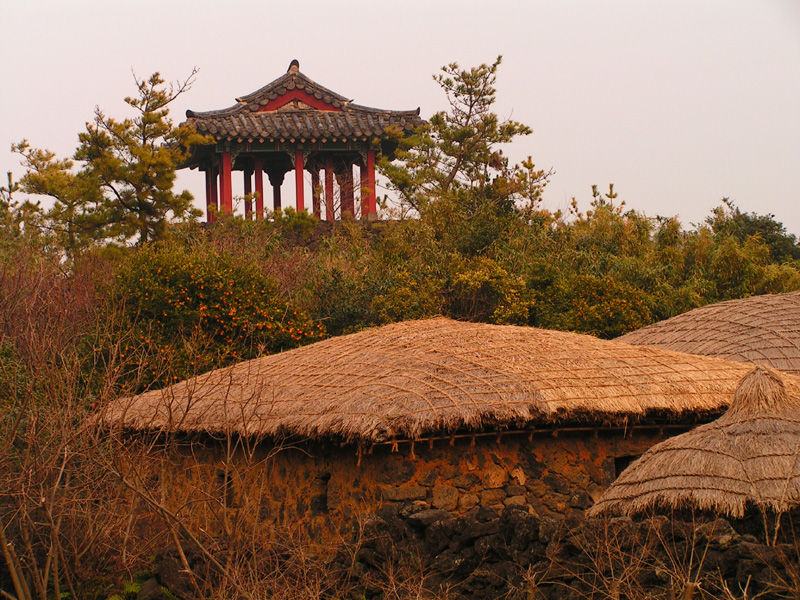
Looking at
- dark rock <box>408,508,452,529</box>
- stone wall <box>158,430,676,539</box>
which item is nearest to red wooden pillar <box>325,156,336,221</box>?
stone wall <box>158,430,676,539</box>

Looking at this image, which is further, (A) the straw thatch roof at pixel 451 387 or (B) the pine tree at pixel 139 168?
(B) the pine tree at pixel 139 168

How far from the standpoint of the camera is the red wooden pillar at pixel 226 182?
24.2 m

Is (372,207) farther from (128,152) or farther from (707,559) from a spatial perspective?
(707,559)

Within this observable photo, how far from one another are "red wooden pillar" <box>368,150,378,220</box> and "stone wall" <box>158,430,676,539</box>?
1472cm

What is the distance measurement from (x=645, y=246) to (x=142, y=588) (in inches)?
618

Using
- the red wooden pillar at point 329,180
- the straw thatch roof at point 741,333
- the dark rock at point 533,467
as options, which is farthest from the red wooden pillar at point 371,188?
the dark rock at point 533,467

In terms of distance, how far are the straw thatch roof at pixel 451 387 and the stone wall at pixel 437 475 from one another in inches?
13.8

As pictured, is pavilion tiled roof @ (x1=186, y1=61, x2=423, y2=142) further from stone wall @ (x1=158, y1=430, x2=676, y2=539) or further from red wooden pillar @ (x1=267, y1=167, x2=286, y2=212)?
stone wall @ (x1=158, y1=430, x2=676, y2=539)

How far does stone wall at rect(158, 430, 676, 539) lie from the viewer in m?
9.16

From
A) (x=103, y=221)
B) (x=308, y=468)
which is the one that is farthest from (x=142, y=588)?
(x=103, y=221)

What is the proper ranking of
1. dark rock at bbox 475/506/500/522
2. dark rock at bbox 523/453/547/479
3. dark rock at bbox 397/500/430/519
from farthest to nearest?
1. dark rock at bbox 523/453/547/479
2. dark rock at bbox 397/500/430/519
3. dark rock at bbox 475/506/500/522

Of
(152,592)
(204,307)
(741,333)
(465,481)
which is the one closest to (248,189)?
(204,307)

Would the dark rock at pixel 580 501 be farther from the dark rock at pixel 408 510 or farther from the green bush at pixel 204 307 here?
the green bush at pixel 204 307

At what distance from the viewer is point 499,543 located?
742 cm
